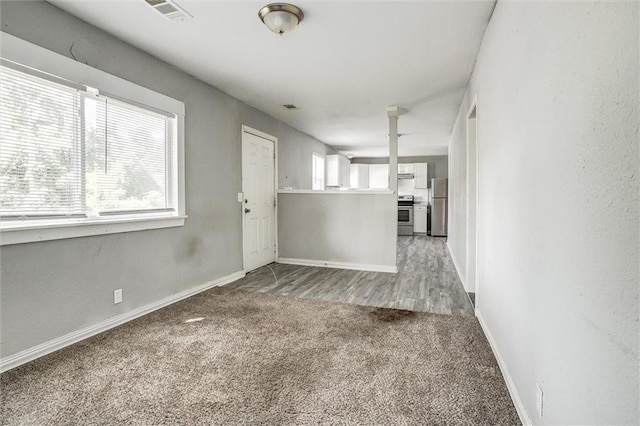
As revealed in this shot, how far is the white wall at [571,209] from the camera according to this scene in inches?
30.6

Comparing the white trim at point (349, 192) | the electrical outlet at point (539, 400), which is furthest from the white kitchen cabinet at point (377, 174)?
the electrical outlet at point (539, 400)

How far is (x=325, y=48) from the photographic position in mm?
2811

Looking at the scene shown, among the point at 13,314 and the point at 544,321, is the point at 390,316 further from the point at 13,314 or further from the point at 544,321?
the point at 13,314

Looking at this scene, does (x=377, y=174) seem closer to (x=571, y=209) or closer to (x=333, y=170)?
(x=333, y=170)

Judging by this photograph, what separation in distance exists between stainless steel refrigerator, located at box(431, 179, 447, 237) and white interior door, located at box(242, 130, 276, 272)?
16.4ft

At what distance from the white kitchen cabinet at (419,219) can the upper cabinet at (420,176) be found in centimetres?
64

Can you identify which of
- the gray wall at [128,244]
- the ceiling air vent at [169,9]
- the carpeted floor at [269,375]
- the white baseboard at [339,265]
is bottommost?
the carpeted floor at [269,375]

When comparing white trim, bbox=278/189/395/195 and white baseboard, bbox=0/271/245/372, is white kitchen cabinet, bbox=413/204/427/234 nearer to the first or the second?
white trim, bbox=278/189/395/195

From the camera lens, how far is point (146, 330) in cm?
256

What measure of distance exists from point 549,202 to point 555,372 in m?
0.62

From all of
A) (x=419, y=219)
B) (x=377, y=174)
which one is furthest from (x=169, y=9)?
(x=377, y=174)

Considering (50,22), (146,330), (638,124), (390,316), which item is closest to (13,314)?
(146,330)

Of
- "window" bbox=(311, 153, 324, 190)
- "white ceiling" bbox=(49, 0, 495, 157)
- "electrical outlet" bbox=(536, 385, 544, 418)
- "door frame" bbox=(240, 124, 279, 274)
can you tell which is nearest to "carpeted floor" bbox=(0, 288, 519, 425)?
"electrical outlet" bbox=(536, 385, 544, 418)

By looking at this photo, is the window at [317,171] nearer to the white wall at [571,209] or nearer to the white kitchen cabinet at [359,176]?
the white kitchen cabinet at [359,176]
